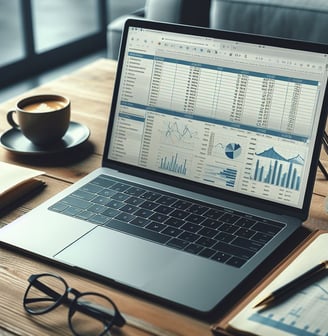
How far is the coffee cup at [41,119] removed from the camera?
1289 mm

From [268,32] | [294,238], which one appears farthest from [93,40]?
[294,238]

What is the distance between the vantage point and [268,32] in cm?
265

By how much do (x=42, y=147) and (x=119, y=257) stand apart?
0.45 metres

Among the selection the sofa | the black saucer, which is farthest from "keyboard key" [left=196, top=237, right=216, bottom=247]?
the sofa

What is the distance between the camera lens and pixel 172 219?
104cm

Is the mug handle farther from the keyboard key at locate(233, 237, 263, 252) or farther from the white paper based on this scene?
the white paper

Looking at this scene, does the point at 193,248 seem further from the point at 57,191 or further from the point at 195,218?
the point at 57,191

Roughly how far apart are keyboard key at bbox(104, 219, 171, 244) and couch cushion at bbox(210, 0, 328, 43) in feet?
5.63

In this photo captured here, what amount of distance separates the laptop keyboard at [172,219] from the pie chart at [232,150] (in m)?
0.09

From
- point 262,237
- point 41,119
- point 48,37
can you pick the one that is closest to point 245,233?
point 262,237

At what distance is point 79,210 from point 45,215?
0.06 meters

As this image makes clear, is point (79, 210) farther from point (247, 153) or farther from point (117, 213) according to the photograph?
point (247, 153)

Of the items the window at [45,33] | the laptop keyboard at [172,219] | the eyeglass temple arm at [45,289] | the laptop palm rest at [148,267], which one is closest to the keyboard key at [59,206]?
the laptop keyboard at [172,219]

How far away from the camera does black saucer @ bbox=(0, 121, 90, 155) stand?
1313mm
